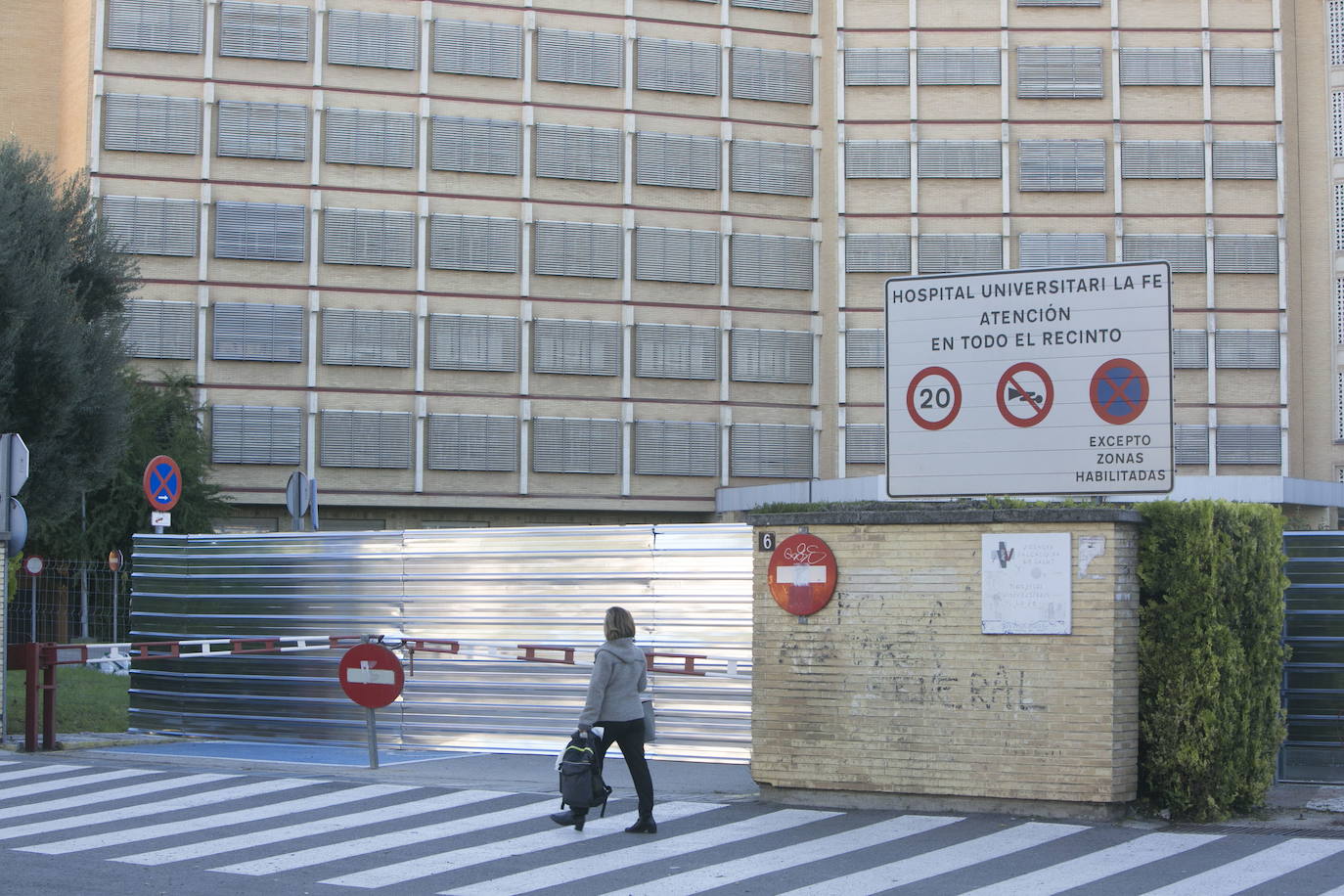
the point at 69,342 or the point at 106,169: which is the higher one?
the point at 106,169

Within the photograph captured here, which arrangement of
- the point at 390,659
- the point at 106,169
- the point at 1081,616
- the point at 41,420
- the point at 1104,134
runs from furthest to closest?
the point at 1104,134 → the point at 106,169 → the point at 41,420 → the point at 390,659 → the point at 1081,616

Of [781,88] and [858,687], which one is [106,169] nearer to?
[781,88]

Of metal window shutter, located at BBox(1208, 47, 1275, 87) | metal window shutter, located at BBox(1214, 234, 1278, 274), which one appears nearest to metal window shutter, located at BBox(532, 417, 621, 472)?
metal window shutter, located at BBox(1214, 234, 1278, 274)

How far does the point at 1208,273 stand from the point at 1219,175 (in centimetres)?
295

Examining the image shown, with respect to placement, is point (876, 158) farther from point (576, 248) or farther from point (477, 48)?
point (477, 48)

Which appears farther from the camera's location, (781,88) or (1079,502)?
(781,88)

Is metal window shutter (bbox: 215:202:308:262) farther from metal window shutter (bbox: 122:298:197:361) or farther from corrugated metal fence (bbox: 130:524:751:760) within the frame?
corrugated metal fence (bbox: 130:524:751:760)

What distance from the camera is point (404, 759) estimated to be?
16359mm

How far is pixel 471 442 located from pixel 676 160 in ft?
33.4

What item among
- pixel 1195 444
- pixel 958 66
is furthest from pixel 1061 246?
pixel 1195 444

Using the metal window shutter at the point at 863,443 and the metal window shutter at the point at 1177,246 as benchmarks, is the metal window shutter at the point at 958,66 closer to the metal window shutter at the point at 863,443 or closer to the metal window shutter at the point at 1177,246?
the metal window shutter at the point at 1177,246

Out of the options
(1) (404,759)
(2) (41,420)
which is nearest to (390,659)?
(1) (404,759)

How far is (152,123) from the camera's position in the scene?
45250 mm

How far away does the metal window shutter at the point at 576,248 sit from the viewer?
4731cm
